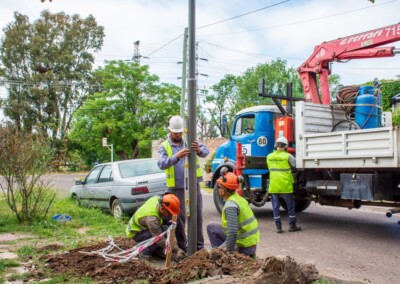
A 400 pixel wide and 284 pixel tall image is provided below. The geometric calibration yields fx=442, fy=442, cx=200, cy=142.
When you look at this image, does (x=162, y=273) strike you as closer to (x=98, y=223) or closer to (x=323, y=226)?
(x=98, y=223)

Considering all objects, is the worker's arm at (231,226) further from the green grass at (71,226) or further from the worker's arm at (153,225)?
the green grass at (71,226)

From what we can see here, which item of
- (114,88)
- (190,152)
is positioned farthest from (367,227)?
(114,88)

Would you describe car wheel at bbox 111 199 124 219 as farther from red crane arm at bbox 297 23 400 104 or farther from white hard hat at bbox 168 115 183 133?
red crane arm at bbox 297 23 400 104

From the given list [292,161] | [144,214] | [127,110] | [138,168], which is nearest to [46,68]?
[127,110]

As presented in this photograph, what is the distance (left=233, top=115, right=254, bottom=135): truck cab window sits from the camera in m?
10.4

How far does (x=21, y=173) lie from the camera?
28.5 feet

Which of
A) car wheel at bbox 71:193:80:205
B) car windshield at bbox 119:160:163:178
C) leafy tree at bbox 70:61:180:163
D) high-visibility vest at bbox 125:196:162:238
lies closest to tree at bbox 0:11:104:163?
leafy tree at bbox 70:61:180:163

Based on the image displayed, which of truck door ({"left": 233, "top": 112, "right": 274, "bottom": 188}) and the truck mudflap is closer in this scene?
the truck mudflap

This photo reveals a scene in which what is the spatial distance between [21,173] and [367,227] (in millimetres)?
6867

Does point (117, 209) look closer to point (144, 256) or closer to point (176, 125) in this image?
point (144, 256)

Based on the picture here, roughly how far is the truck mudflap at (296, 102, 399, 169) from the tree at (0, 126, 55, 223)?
520 cm

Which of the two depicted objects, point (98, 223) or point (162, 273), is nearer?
point (162, 273)

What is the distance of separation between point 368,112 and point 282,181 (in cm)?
225

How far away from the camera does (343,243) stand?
7.27 metres
